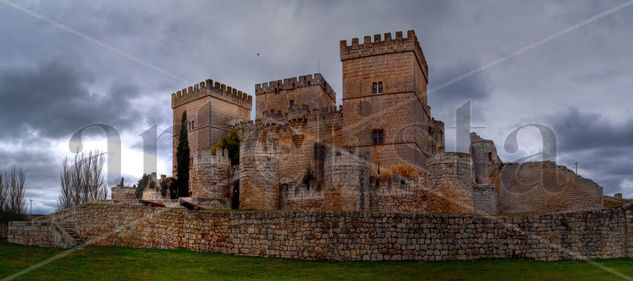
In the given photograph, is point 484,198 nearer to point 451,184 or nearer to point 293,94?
point 451,184

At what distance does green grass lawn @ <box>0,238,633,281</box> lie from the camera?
14266 mm

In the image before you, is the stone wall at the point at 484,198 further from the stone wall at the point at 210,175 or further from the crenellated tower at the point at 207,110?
the crenellated tower at the point at 207,110

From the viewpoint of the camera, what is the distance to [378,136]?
35656 millimetres

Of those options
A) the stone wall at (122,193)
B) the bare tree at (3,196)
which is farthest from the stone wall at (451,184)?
the bare tree at (3,196)

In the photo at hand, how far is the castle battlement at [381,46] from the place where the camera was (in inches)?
1403

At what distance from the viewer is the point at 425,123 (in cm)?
3847

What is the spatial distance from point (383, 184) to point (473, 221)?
13.1 metres

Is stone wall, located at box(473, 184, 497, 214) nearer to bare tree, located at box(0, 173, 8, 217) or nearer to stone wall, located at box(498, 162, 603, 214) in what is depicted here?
stone wall, located at box(498, 162, 603, 214)

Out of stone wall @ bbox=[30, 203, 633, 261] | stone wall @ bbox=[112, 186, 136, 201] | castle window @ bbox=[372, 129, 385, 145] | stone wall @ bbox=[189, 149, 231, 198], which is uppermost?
castle window @ bbox=[372, 129, 385, 145]

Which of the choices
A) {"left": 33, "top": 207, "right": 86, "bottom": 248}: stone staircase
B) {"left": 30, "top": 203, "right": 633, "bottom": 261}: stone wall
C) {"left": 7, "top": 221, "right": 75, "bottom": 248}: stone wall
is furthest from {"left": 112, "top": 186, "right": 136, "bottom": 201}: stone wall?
{"left": 30, "top": 203, "right": 633, "bottom": 261}: stone wall

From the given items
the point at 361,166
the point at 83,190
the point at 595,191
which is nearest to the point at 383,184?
the point at 361,166

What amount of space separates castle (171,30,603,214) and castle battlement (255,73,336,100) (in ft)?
0.29

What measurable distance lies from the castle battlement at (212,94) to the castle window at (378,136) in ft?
58.1

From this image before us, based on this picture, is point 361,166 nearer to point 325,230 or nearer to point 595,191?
point 325,230
